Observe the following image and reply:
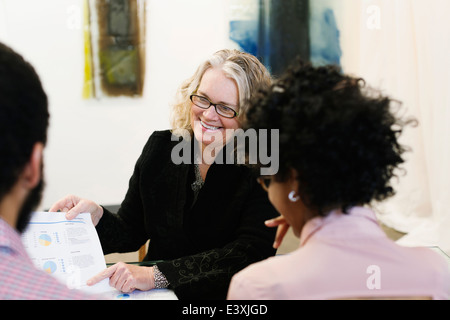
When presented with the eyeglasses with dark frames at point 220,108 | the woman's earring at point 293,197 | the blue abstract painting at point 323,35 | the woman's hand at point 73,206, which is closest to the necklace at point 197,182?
the eyeglasses with dark frames at point 220,108

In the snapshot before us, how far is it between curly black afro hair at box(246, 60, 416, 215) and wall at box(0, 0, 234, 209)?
104 inches

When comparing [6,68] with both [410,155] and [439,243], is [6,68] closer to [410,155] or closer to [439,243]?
[439,243]

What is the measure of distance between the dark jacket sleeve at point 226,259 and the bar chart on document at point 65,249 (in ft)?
0.60

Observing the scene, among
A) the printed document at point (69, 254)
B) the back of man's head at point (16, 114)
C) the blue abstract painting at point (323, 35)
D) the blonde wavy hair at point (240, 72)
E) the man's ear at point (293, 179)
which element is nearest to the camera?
the back of man's head at point (16, 114)

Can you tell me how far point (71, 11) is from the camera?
10.4 feet

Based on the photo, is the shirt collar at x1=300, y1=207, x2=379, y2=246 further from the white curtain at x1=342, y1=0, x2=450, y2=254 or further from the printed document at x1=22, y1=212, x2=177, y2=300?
the white curtain at x1=342, y1=0, x2=450, y2=254

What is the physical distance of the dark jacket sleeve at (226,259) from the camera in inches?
47.7

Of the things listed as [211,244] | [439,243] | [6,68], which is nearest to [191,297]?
[211,244]

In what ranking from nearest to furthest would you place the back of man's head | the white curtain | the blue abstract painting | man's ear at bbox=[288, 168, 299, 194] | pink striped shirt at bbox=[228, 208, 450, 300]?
the back of man's head → pink striped shirt at bbox=[228, 208, 450, 300] → man's ear at bbox=[288, 168, 299, 194] → the white curtain → the blue abstract painting

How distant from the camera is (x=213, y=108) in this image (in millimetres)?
1472

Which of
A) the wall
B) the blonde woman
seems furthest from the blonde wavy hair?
the wall

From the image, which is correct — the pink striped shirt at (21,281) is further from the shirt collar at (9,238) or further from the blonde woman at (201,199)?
the blonde woman at (201,199)

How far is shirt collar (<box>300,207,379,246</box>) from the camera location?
777 mm

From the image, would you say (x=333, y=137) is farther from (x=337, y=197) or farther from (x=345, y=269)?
(x=345, y=269)
